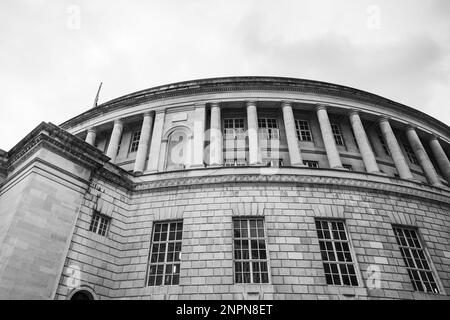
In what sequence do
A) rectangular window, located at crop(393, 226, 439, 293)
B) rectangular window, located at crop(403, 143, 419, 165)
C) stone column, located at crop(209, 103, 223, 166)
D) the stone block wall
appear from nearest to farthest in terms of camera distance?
the stone block wall < rectangular window, located at crop(393, 226, 439, 293) < stone column, located at crop(209, 103, 223, 166) < rectangular window, located at crop(403, 143, 419, 165)

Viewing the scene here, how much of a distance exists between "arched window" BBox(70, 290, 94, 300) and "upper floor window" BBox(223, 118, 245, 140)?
11909 millimetres

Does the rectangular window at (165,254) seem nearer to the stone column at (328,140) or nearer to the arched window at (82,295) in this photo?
the arched window at (82,295)

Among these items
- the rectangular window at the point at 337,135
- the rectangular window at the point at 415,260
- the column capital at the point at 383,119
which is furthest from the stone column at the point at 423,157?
the rectangular window at the point at 415,260

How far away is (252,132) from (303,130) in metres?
4.34

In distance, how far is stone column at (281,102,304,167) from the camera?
17.6 meters

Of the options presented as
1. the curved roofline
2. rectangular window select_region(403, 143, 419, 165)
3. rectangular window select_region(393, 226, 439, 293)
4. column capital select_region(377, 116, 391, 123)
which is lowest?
rectangular window select_region(393, 226, 439, 293)

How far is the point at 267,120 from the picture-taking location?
21.0 metres

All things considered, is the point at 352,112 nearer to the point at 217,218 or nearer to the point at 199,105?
the point at 199,105

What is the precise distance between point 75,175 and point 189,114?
28.6 feet

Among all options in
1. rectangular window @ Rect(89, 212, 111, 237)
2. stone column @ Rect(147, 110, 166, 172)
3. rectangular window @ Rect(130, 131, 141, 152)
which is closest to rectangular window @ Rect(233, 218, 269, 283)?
rectangular window @ Rect(89, 212, 111, 237)

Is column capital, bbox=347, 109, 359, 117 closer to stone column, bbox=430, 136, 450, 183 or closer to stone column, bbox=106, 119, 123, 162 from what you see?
stone column, bbox=430, 136, 450, 183

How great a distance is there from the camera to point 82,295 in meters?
12.1
